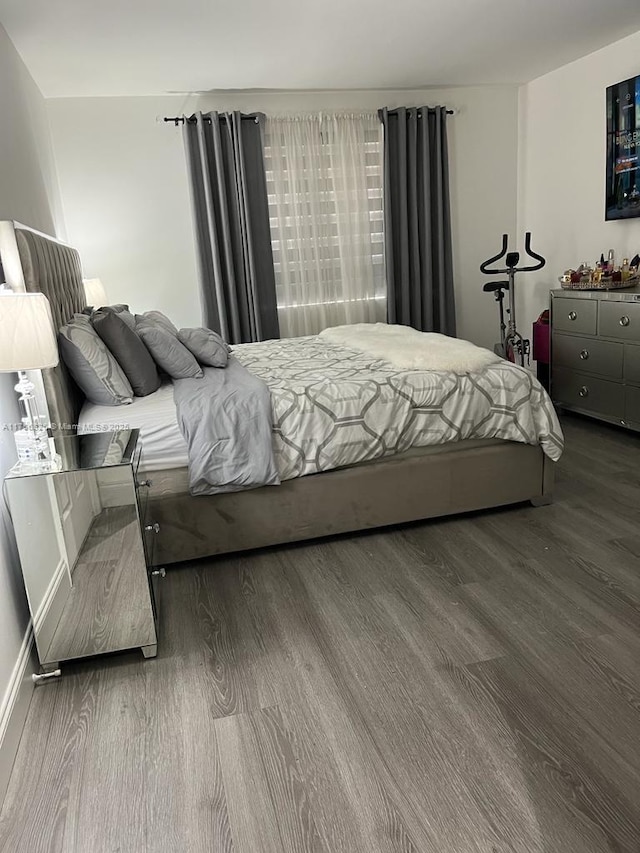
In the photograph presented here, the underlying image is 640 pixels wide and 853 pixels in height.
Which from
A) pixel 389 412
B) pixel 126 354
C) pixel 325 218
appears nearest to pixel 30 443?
pixel 126 354

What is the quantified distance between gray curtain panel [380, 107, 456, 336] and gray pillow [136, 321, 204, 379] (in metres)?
2.72

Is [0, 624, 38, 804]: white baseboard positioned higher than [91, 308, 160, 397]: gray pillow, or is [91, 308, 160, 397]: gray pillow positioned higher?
[91, 308, 160, 397]: gray pillow

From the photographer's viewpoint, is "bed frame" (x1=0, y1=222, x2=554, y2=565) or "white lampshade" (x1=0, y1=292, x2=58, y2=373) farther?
"bed frame" (x1=0, y1=222, x2=554, y2=565)

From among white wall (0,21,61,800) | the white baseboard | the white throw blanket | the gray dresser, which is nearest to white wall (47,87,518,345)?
white wall (0,21,61,800)

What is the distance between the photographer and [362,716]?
71.9 inches

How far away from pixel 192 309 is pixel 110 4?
2386 millimetres

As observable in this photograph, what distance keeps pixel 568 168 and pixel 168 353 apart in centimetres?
370

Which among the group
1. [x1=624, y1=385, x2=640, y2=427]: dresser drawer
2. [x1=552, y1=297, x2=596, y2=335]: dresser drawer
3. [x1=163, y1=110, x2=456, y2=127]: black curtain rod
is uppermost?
[x1=163, y1=110, x2=456, y2=127]: black curtain rod

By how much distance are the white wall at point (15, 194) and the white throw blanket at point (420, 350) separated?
171 centimetres

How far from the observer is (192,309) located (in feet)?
17.5

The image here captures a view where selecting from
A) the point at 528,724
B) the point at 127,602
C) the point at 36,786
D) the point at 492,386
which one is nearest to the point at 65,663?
the point at 127,602

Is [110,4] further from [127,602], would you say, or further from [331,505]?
[127,602]

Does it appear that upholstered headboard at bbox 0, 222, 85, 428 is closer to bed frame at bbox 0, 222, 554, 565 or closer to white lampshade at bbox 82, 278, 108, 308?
bed frame at bbox 0, 222, 554, 565

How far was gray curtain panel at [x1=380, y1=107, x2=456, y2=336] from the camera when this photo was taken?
530 centimetres
